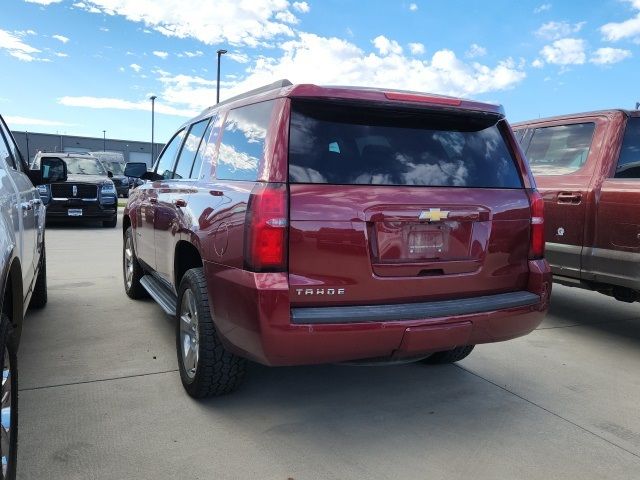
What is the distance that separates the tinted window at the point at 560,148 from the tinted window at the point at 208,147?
3301mm

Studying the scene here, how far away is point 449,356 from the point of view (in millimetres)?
4020

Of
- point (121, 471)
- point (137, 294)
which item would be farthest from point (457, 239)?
point (137, 294)

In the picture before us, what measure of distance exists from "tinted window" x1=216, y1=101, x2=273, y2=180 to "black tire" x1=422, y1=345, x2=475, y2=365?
6.60ft

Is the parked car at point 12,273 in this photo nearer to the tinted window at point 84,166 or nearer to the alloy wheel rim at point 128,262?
the alloy wheel rim at point 128,262

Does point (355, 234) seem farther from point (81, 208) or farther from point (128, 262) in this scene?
point (81, 208)

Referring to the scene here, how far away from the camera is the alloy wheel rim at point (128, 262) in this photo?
5.83 m

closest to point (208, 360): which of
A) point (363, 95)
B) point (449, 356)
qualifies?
point (363, 95)

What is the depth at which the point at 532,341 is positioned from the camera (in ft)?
15.9

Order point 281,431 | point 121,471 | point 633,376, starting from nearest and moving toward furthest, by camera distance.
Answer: point 121,471
point 281,431
point 633,376

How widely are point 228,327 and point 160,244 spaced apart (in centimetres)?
161

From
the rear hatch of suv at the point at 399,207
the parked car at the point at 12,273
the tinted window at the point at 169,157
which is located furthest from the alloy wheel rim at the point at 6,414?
the tinted window at the point at 169,157

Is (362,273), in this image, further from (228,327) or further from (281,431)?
(281,431)

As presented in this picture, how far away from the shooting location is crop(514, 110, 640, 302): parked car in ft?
14.1

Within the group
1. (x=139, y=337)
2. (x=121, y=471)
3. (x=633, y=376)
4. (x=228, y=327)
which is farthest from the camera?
(x=139, y=337)
